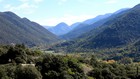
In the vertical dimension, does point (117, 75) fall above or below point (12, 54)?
below

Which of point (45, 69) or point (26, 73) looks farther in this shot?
point (45, 69)

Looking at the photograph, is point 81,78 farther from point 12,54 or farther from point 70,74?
point 12,54

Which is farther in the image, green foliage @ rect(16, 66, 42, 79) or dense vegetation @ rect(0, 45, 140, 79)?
dense vegetation @ rect(0, 45, 140, 79)

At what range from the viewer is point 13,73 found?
5416cm

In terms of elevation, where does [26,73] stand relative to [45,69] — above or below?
above

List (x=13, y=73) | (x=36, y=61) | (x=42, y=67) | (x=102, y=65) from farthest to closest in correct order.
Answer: (x=102, y=65) → (x=36, y=61) → (x=42, y=67) → (x=13, y=73)

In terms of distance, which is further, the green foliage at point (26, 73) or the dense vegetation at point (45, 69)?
the dense vegetation at point (45, 69)

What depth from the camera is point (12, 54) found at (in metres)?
66.1

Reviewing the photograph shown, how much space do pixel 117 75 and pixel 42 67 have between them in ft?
63.2

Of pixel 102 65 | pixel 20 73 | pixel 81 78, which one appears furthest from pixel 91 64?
pixel 20 73

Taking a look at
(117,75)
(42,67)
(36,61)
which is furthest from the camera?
(117,75)

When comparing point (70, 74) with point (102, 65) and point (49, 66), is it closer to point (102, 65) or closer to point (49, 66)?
point (49, 66)

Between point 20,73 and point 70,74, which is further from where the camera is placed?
point 70,74

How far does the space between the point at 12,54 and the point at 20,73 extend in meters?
11.6
